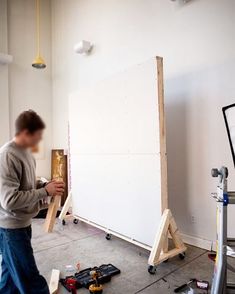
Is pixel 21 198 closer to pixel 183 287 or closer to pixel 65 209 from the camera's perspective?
pixel 183 287

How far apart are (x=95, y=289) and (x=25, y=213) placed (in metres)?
0.96

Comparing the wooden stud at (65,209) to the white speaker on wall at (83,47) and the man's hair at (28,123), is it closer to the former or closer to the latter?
the white speaker on wall at (83,47)

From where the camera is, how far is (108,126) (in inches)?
128

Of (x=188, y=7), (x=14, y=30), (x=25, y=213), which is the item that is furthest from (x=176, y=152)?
(x=14, y=30)

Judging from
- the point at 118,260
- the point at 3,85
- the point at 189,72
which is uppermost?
the point at 3,85

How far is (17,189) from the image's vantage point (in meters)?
1.46

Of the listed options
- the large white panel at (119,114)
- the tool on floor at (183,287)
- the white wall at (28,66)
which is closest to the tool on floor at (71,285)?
the tool on floor at (183,287)

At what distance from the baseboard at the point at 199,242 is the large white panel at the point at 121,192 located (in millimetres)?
669

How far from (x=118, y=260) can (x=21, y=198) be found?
1.63m

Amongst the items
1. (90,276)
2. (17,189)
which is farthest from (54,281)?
(17,189)

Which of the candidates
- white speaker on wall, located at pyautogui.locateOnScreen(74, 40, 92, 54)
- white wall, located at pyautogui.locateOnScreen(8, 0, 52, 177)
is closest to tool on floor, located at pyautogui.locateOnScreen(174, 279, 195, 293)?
white wall, located at pyautogui.locateOnScreen(8, 0, 52, 177)

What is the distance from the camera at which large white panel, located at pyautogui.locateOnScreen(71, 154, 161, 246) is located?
2.69m

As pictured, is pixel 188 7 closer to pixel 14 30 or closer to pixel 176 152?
pixel 176 152

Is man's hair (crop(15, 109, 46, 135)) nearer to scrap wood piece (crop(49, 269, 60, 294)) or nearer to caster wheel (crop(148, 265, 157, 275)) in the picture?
scrap wood piece (crop(49, 269, 60, 294))
